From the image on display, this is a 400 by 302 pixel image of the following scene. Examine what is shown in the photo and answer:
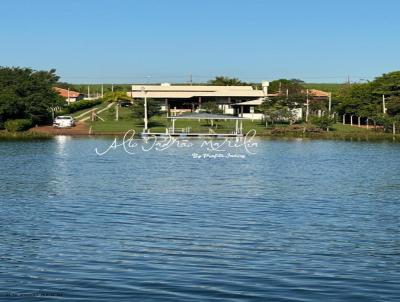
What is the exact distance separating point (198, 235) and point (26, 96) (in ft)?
185

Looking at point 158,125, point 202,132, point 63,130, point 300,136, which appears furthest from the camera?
point 158,125

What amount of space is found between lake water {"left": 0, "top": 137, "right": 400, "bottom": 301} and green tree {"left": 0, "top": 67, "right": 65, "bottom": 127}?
116 ft

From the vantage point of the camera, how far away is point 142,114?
232 feet

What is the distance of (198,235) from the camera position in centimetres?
1639

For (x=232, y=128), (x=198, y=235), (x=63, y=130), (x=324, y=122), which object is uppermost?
(x=324, y=122)

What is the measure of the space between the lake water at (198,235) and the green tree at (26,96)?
35290 millimetres

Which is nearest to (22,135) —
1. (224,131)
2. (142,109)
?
(142,109)

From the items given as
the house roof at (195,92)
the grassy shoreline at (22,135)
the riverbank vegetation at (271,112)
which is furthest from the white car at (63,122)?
the house roof at (195,92)

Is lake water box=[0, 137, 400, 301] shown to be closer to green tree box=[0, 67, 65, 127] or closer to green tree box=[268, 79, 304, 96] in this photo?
green tree box=[0, 67, 65, 127]

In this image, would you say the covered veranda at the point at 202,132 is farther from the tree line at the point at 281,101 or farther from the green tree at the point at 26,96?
the green tree at the point at 26,96

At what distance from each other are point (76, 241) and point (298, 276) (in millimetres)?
5144

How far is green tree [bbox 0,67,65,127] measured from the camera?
67562 millimetres

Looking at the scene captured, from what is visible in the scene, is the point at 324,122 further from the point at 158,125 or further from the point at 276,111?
the point at 158,125

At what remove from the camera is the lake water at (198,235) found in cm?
1175
